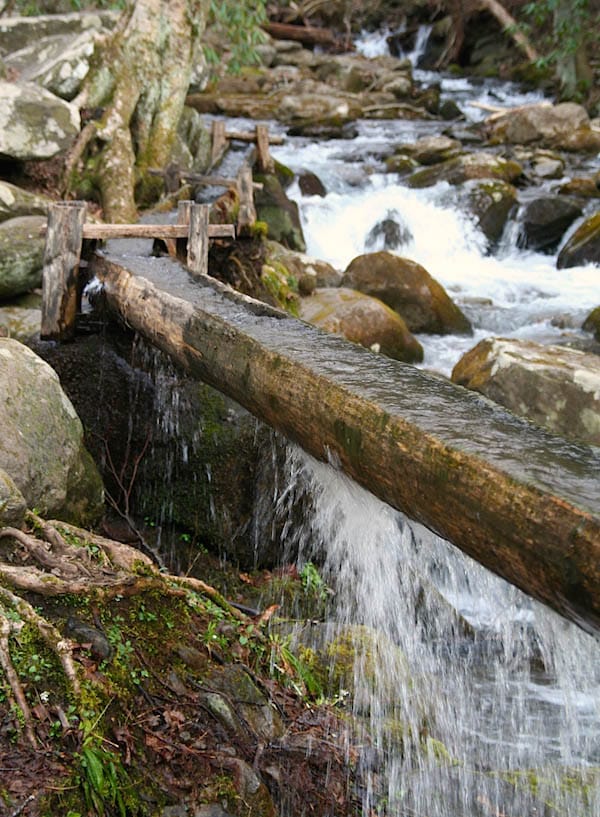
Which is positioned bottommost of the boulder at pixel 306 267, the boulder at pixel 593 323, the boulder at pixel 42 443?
the boulder at pixel 42 443

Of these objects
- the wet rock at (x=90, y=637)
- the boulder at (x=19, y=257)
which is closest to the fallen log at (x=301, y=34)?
the boulder at (x=19, y=257)

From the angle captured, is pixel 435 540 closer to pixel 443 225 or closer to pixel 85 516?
pixel 85 516

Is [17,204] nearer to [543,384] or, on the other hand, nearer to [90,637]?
[543,384]

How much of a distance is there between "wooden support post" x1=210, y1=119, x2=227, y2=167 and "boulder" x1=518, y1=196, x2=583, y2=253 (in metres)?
5.82

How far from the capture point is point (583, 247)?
12.5 metres

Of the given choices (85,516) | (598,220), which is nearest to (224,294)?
(85,516)

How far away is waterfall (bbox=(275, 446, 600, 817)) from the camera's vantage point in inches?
127

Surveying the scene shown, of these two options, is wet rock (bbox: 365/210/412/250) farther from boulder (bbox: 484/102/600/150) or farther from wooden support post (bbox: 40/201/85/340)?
wooden support post (bbox: 40/201/85/340)

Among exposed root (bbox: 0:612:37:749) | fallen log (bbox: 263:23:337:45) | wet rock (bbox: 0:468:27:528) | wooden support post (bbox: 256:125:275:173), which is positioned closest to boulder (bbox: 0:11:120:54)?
wooden support post (bbox: 256:125:275:173)

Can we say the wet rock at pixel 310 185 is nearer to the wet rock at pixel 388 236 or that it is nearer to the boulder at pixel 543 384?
the wet rock at pixel 388 236

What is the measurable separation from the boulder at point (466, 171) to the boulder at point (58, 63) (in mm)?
7363

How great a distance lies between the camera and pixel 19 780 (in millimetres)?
2303

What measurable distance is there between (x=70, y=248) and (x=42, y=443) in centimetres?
202

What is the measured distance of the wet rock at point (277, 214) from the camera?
1177 cm
